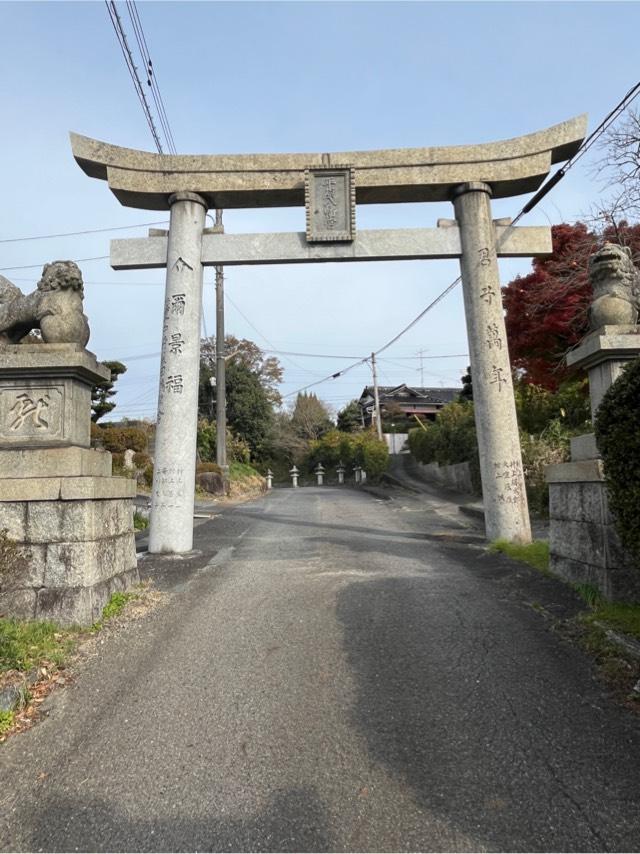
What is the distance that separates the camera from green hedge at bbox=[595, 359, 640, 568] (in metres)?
3.31

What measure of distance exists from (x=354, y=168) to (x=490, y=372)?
3.63 meters

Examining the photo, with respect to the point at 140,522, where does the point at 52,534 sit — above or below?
above

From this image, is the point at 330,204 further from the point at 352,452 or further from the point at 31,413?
the point at 352,452

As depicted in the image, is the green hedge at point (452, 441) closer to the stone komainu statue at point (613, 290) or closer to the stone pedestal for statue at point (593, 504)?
the stone pedestal for statue at point (593, 504)

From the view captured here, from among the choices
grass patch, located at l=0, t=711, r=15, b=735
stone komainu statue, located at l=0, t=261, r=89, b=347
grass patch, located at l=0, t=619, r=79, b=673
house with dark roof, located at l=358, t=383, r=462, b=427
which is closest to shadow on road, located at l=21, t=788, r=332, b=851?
grass patch, located at l=0, t=711, r=15, b=735

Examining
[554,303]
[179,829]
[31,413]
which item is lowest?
[179,829]

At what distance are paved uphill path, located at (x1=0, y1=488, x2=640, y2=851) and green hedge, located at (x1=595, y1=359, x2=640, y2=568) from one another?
99 cm

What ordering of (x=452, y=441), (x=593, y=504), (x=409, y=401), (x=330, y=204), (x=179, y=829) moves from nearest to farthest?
(x=179, y=829) → (x=593, y=504) → (x=330, y=204) → (x=452, y=441) → (x=409, y=401)

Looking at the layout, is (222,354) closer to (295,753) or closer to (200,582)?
(200,582)

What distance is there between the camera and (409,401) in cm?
4612

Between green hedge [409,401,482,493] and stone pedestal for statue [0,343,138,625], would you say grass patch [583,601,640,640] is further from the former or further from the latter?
green hedge [409,401,482,493]

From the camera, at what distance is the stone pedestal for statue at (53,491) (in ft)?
14.2

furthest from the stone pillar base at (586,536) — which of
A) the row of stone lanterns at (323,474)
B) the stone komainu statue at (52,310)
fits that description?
the row of stone lanterns at (323,474)

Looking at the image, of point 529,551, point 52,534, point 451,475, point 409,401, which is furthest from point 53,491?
point 409,401
